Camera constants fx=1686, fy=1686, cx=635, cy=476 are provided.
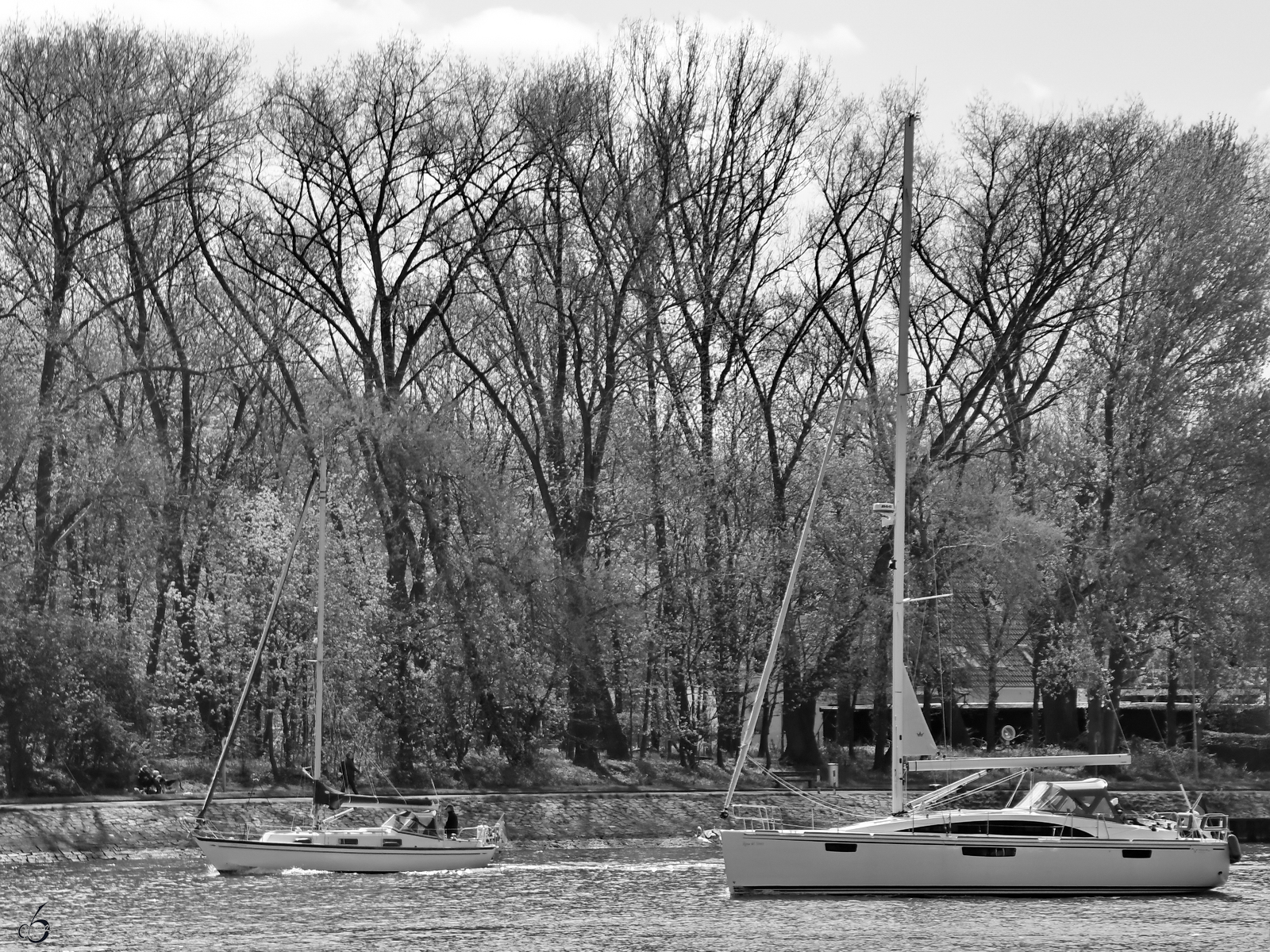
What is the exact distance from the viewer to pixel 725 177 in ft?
226

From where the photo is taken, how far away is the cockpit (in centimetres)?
3997

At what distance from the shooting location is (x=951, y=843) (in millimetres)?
38656

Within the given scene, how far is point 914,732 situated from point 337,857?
16840mm

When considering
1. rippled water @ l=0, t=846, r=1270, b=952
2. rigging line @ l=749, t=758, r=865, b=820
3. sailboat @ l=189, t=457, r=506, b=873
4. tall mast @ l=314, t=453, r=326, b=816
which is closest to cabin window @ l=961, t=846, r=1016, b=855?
rippled water @ l=0, t=846, r=1270, b=952

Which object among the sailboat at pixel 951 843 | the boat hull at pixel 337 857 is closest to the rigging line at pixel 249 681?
the boat hull at pixel 337 857

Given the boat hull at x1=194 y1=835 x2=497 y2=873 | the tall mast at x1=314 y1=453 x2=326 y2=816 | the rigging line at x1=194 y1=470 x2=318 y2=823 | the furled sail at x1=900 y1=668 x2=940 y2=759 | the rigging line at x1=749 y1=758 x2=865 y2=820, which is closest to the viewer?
the furled sail at x1=900 y1=668 x2=940 y2=759

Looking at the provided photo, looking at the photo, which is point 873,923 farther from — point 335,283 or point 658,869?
point 335,283

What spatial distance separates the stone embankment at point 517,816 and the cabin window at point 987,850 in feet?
17.3

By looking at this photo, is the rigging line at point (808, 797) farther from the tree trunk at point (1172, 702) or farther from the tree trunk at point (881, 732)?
the tree trunk at point (1172, 702)

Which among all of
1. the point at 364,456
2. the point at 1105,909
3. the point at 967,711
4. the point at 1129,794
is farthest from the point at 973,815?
the point at 967,711

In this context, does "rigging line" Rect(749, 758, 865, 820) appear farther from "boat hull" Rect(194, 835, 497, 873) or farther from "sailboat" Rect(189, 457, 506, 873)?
"boat hull" Rect(194, 835, 497, 873)

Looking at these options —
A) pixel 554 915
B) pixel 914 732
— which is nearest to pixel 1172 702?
pixel 914 732

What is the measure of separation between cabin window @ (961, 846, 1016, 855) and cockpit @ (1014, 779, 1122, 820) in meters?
1.39

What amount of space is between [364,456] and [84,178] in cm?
1358
